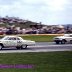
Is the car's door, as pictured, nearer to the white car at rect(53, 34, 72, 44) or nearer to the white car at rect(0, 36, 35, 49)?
the white car at rect(0, 36, 35, 49)

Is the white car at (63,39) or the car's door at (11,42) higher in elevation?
the car's door at (11,42)

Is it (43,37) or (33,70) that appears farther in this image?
(43,37)

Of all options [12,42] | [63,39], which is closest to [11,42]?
[12,42]

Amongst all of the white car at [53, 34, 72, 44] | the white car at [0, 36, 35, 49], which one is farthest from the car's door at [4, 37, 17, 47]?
the white car at [53, 34, 72, 44]

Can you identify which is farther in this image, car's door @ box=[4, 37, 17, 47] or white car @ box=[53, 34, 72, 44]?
white car @ box=[53, 34, 72, 44]

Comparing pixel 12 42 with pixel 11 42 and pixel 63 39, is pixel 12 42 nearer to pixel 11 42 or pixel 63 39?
pixel 11 42

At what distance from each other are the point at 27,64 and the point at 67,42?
22.4 m

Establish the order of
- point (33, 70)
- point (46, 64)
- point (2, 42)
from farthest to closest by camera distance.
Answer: point (2, 42) → point (46, 64) → point (33, 70)

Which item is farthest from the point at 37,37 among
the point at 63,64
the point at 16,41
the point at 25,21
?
the point at 25,21

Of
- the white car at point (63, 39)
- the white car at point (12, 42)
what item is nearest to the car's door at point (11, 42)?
the white car at point (12, 42)

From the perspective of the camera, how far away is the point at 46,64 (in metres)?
18.9

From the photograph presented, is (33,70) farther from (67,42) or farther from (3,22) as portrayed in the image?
(3,22)

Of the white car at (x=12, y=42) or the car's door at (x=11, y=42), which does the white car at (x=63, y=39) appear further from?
the car's door at (x=11, y=42)

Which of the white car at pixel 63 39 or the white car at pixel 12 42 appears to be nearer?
the white car at pixel 12 42
